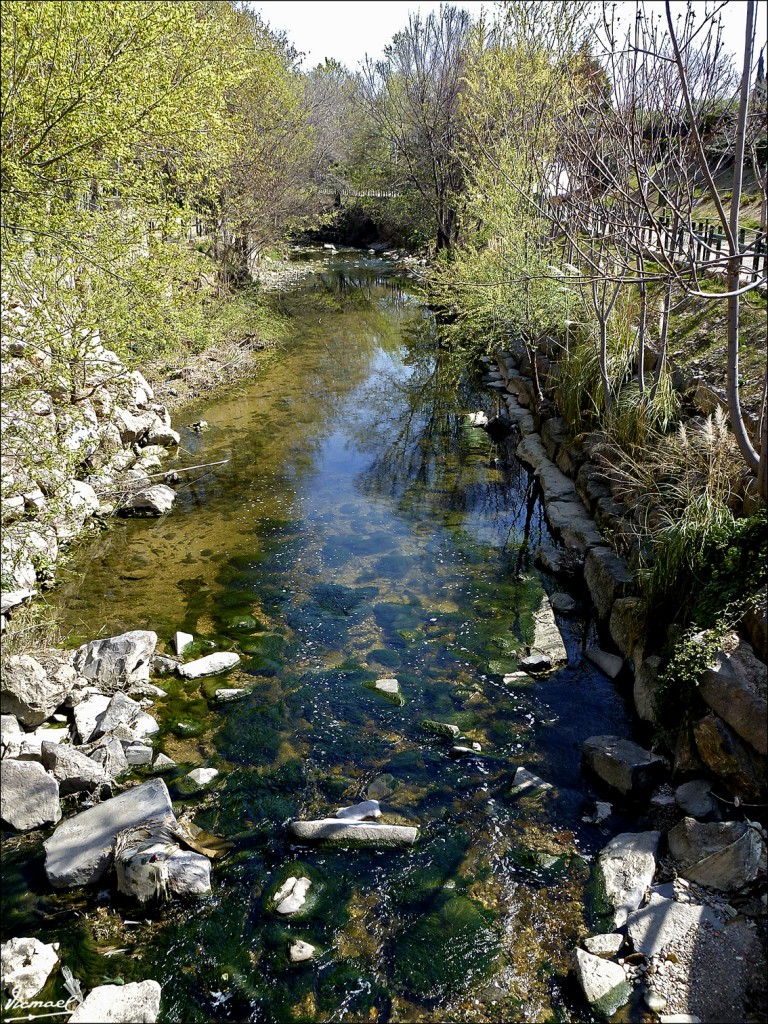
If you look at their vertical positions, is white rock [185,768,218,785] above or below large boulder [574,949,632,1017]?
above

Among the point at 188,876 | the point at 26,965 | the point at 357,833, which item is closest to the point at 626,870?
the point at 357,833

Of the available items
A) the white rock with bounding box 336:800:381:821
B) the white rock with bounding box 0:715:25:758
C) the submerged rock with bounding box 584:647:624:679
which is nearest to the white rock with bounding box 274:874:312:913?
the white rock with bounding box 336:800:381:821

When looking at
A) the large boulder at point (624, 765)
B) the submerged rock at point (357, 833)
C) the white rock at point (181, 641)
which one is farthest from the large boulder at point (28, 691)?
the large boulder at point (624, 765)

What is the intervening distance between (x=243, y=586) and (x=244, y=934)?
4177 mm

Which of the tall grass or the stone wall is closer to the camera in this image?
the stone wall

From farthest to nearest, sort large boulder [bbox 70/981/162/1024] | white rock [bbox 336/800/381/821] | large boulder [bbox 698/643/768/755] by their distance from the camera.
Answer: white rock [bbox 336/800/381/821]
large boulder [bbox 698/643/768/755]
large boulder [bbox 70/981/162/1024]

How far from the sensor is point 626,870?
4.59 metres

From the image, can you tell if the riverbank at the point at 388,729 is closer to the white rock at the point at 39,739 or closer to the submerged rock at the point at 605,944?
the submerged rock at the point at 605,944

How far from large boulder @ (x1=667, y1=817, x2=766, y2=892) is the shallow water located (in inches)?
20.3

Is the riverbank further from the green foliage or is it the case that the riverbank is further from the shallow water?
the green foliage

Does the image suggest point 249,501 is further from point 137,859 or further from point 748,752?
point 748,752

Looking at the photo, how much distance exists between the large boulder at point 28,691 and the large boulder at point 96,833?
3.54 feet

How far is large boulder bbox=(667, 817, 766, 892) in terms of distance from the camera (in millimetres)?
4348

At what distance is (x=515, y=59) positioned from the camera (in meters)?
15.6
